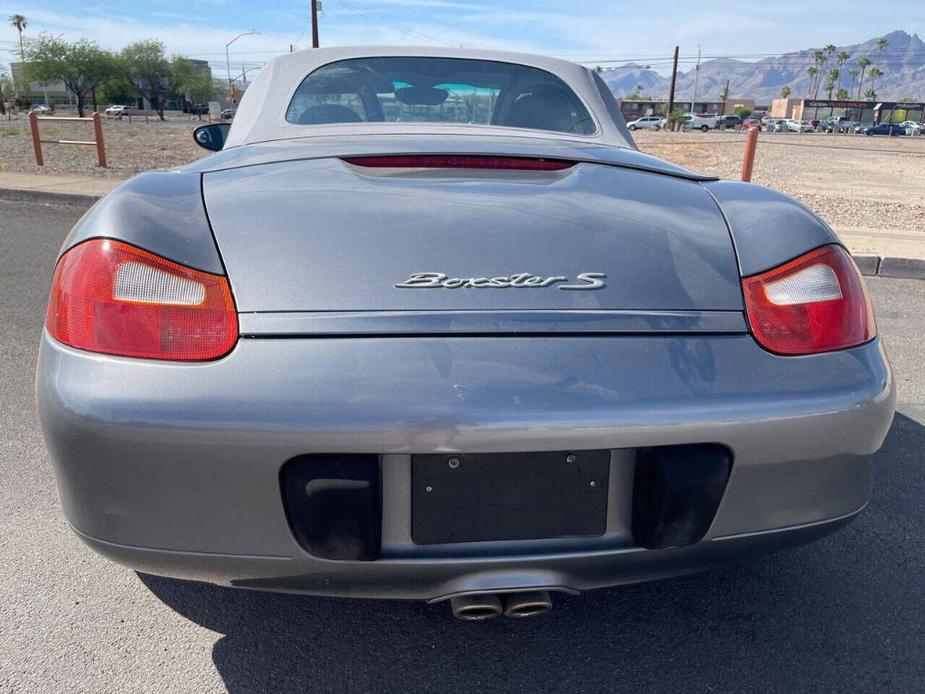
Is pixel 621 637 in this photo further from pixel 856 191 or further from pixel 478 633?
pixel 856 191

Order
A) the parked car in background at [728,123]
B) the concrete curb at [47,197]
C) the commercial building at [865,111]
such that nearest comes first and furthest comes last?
the concrete curb at [47,197], the parked car in background at [728,123], the commercial building at [865,111]

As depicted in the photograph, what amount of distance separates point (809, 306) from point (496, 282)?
0.68 m

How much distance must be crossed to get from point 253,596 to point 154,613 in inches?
10.0

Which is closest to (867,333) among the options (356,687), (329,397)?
(329,397)


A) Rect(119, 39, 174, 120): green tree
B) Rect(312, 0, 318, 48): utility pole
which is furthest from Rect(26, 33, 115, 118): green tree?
Rect(312, 0, 318, 48): utility pole

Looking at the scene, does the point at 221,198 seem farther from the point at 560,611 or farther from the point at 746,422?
the point at 560,611

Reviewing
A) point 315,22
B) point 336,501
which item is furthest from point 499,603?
point 315,22

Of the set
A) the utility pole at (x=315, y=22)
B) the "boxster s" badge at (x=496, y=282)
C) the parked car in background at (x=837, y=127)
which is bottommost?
the parked car in background at (x=837, y=127)

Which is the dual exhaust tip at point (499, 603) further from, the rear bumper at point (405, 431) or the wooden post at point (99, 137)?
the wooden post at point (99, 137)

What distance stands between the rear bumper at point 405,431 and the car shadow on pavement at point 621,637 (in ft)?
1.26

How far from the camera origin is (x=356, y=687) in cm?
166

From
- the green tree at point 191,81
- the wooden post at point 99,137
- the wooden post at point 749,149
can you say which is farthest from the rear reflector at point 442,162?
the green tree at point 191,81

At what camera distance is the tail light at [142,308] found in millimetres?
1363

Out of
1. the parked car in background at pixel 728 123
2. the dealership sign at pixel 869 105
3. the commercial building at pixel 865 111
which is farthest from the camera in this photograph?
the dealership sign at pixel 869 105
